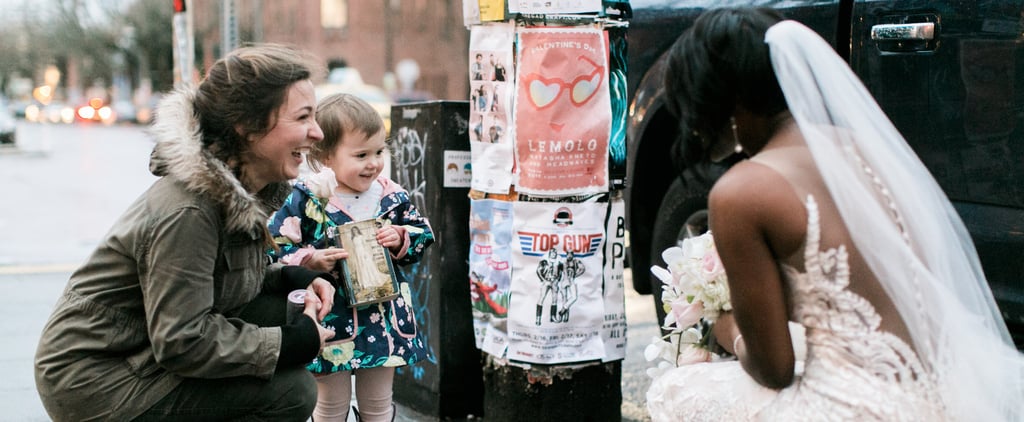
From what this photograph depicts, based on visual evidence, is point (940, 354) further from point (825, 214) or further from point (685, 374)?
point (685, 374)

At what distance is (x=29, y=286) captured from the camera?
7.40 meters

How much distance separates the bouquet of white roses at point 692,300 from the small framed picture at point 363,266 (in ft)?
2.85

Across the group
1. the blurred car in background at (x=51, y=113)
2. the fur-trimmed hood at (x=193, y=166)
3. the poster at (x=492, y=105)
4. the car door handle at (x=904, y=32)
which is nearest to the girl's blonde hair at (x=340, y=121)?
the poster at (x=492, y=105)

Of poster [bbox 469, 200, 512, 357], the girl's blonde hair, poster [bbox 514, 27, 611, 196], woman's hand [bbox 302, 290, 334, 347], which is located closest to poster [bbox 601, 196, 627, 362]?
poster [bbox 514, 27, 611, 196]

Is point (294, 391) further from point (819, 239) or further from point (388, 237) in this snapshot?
point (819, 239)

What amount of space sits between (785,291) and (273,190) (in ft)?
4.78

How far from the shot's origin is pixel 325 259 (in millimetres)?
3146

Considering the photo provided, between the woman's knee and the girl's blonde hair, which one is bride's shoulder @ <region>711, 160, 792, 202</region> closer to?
the woman's knee

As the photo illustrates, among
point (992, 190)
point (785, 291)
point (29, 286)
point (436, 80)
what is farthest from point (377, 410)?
point (436, 80)

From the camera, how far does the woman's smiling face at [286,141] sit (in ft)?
8.87

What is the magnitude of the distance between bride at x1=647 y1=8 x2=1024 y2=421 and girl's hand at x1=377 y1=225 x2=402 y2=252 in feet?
4.23

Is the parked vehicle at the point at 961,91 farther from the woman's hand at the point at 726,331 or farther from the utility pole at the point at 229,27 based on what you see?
the utility pole at the point at 229,27

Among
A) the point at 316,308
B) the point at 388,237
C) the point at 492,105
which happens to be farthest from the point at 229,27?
the point at 316,308

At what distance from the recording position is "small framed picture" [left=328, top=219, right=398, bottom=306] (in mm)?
3197
